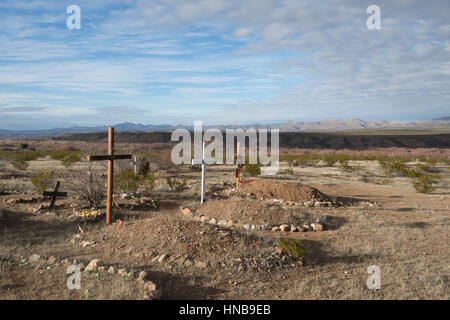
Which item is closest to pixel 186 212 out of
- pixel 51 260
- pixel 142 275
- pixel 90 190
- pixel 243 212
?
pixel 243 212

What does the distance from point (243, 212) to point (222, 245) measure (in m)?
2.95

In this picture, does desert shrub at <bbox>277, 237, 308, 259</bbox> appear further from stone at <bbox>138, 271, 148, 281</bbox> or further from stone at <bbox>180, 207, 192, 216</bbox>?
stone at <bbox>180, 207, 192, 216</bbox>

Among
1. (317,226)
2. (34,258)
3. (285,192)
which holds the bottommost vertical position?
(317,226)

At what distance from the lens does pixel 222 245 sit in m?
7.05

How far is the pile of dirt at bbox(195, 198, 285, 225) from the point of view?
9578 millimetres

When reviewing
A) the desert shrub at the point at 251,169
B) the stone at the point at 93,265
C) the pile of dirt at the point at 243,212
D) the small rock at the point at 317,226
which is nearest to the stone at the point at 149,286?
the stone at the point at 93,265

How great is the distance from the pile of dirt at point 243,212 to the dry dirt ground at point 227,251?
4 cm

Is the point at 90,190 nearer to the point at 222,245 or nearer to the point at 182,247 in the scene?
the point at 182,247

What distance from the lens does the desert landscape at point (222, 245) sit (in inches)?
208

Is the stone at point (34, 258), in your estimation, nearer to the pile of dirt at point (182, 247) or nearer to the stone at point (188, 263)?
the pile of dirt at point (182, 247)

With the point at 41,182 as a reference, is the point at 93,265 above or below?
below

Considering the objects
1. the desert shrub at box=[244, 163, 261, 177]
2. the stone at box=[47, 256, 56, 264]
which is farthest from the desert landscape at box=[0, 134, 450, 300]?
the desert shrub at box=[244, 163, 261, 177]

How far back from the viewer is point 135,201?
39.8ft
